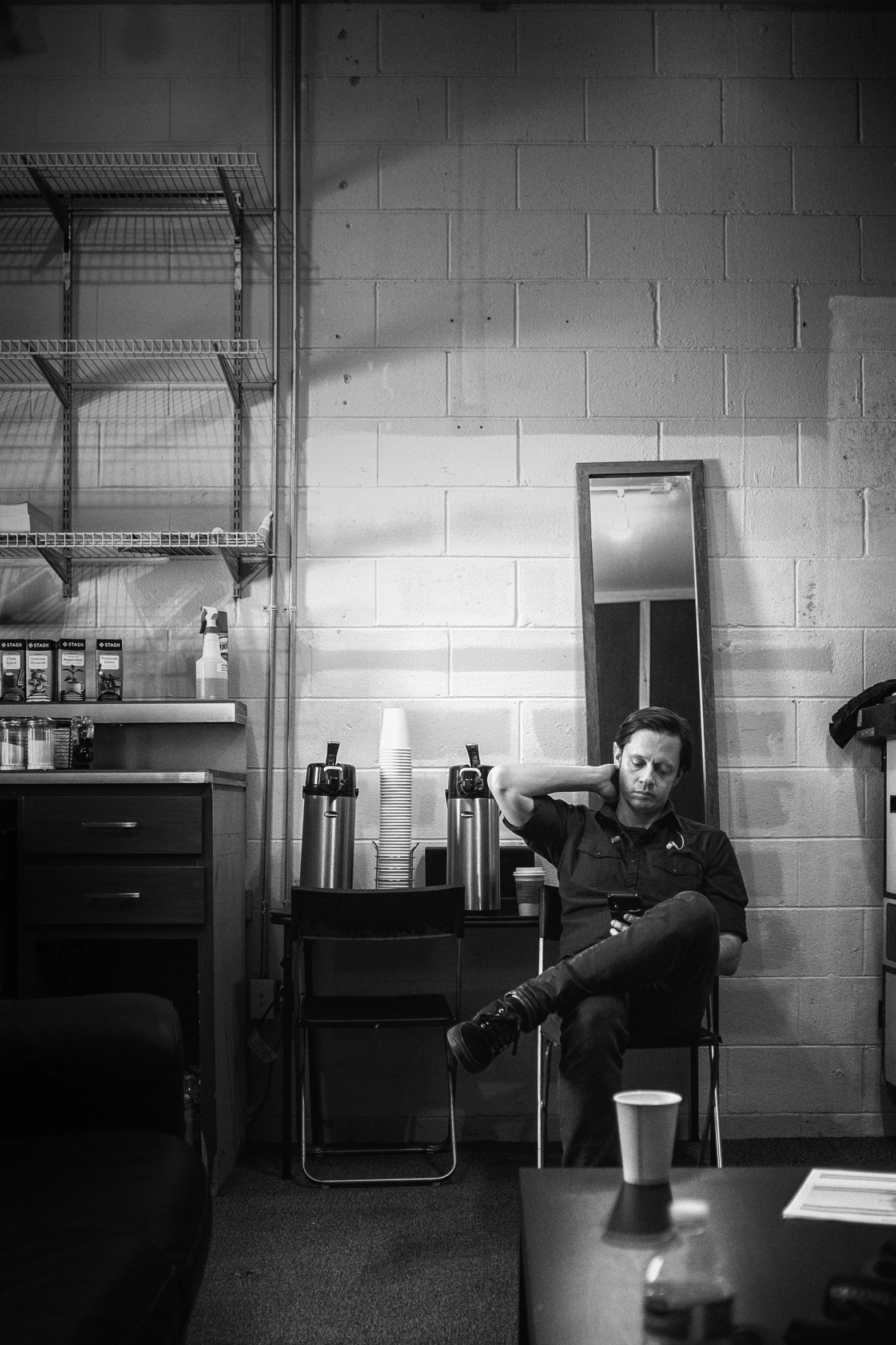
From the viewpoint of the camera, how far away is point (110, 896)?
2.86 m

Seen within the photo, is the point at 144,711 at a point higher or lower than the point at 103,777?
higher

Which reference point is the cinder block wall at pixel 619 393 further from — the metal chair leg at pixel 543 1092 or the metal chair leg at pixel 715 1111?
the metal chair leg at pixel 543 1092

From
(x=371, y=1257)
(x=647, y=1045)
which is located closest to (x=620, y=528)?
(x=647, y=1045)

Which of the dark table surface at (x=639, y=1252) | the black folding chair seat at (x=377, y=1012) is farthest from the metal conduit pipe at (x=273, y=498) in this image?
the dark table surface at (x=639, y=1252)

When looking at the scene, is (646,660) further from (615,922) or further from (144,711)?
(144,711)

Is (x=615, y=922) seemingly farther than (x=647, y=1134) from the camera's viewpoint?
Yes

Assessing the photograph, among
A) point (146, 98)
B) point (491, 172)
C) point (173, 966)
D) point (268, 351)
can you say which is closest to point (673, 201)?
point (491, 172)

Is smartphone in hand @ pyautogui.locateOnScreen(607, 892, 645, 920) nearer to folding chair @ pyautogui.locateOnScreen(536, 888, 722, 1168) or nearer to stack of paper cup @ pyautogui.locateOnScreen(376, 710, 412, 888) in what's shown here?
folding chair @ pyautogui.locateOnScreen(536, 888, 722, 1168)

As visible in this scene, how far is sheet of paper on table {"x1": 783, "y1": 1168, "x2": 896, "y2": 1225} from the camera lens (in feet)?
4.60

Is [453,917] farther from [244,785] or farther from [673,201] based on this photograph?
[673,201]

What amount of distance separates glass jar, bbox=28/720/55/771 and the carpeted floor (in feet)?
3.94

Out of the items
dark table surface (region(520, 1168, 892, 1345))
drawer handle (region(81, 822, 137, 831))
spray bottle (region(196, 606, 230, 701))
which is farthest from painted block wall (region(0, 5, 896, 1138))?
dark table surface (region(520, 1168, 892, 1345))

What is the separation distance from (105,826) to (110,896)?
17 centimetres

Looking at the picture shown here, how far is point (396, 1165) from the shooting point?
3125 millimetres
